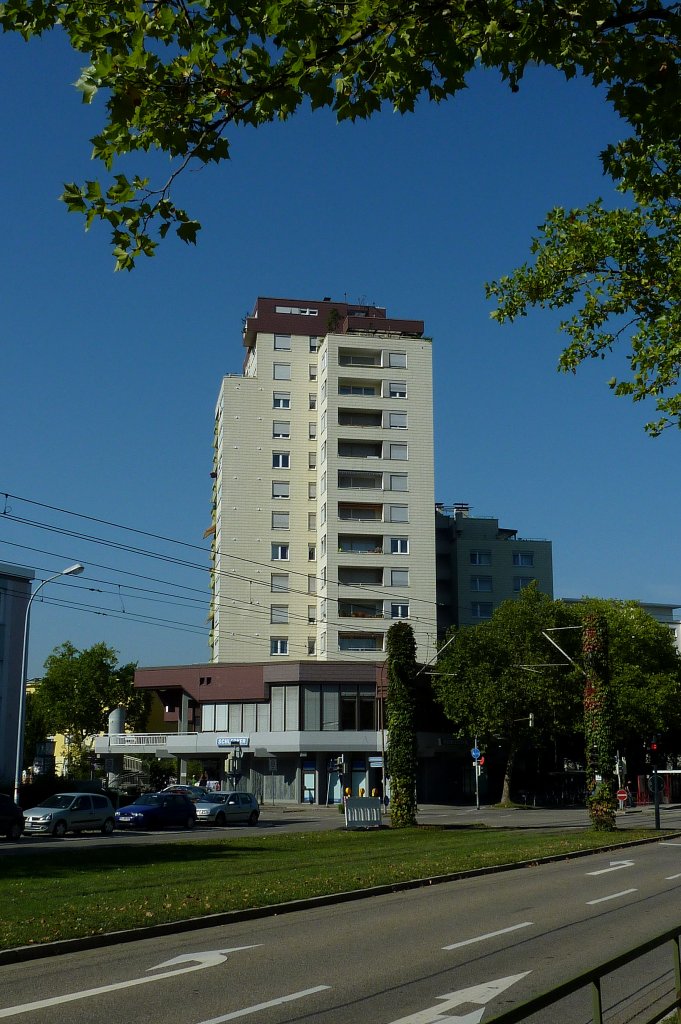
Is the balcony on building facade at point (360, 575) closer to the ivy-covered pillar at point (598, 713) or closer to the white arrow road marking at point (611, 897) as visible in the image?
the ivy-covered pillar at point (598, 713)

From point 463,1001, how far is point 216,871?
12630 millimetres

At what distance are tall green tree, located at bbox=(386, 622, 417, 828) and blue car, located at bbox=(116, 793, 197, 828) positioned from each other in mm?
10468

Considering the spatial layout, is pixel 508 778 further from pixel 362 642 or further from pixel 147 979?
pixel 147 979

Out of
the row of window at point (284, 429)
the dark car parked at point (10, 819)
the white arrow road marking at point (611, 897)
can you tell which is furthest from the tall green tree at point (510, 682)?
the white arrow road marking at point (611, 897)

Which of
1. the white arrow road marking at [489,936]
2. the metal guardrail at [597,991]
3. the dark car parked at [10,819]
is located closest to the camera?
the metal guardrail at [597,991]

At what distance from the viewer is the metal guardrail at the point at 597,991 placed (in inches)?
189

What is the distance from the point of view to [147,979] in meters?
10.4

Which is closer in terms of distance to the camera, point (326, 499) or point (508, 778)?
point (508, 778)

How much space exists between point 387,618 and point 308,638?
6.56 m

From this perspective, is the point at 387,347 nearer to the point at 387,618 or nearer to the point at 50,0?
the point at 387,618

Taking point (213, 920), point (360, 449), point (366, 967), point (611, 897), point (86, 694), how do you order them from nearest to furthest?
point (366, 967) < point (213, 920) < point (611, 897) < point (360, 449) < point (86, 694)

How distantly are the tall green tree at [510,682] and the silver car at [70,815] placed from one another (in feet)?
90.3

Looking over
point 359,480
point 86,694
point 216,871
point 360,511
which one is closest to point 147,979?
point 216,871

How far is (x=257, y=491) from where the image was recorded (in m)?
81.4
